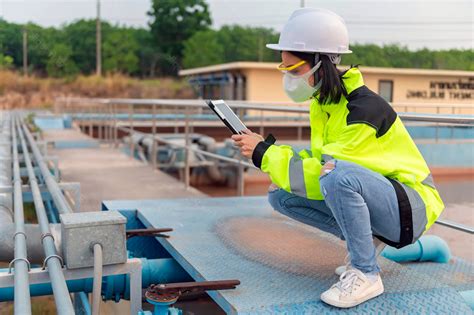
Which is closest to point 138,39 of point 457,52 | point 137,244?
point 457,52

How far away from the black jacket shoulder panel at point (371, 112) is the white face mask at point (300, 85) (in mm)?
156

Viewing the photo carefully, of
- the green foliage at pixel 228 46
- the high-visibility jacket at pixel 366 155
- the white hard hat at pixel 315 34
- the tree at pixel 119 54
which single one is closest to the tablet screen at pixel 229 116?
the high-visibility jacket at pixel 366 155

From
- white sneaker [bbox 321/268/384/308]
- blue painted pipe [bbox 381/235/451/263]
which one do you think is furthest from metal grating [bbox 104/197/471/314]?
blue painted pipe [bbox 381/235/451/263]

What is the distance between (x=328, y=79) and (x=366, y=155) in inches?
11.7

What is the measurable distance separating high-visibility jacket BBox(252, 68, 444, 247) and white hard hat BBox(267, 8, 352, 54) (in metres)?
0.11

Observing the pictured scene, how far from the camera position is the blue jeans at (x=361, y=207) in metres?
1.81

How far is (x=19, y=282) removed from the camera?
1.62 meters

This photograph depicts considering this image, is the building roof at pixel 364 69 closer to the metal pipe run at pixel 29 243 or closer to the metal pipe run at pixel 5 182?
the metal pipe run at pixel 5 182

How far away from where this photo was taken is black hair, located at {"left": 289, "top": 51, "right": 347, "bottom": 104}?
1982mm

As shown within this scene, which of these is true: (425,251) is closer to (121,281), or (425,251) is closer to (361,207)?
(361,207)

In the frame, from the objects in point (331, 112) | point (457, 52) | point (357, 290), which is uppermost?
point (457, 52)

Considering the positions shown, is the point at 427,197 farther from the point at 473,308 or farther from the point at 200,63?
the point at 200,63

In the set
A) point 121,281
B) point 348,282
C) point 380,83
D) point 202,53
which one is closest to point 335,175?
point 348,282

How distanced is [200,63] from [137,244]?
37834 millimetres
